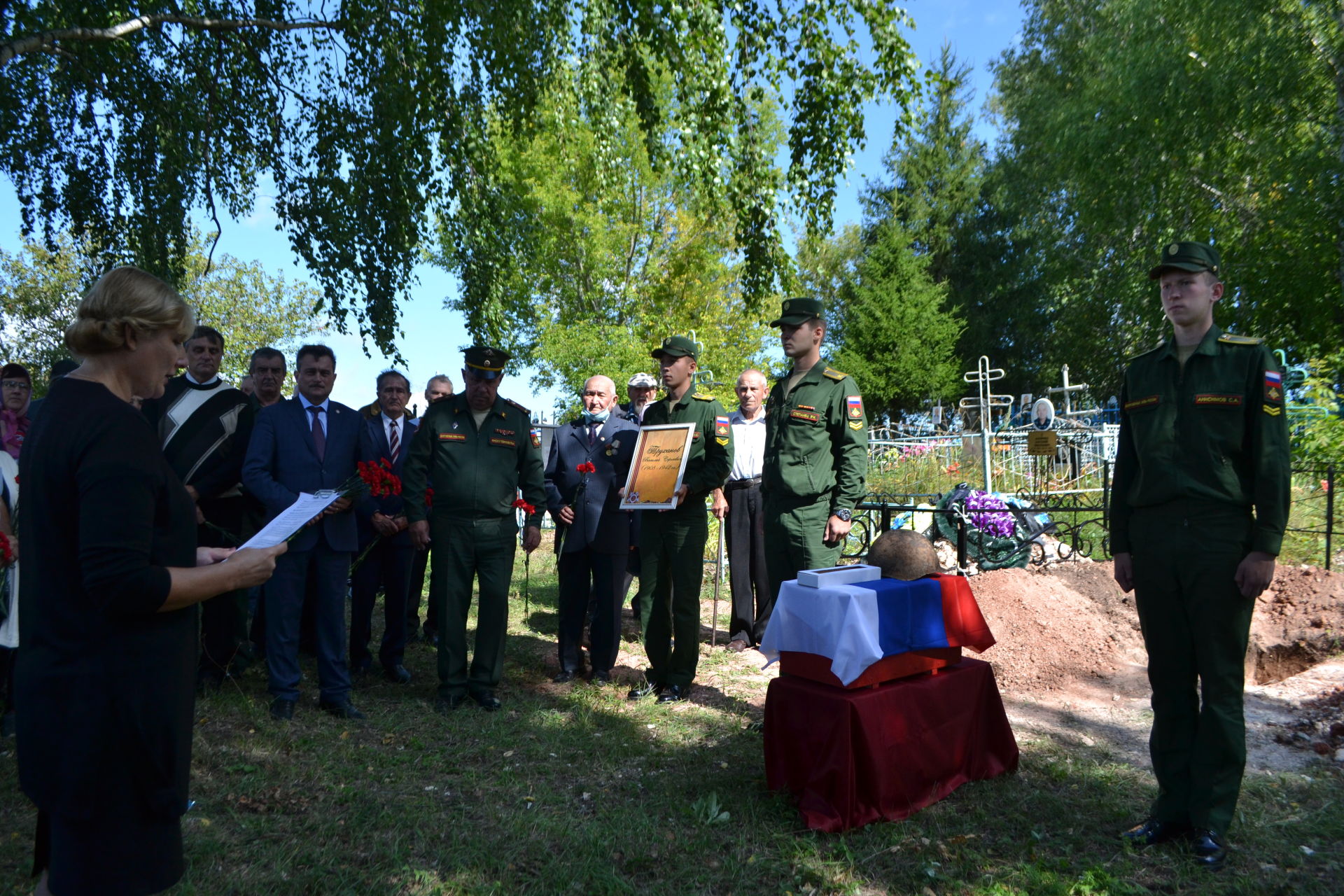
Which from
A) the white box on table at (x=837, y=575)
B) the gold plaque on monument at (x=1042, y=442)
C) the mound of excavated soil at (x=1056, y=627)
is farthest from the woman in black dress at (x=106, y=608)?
the gold plaque on monument at (x=1042, y=442)

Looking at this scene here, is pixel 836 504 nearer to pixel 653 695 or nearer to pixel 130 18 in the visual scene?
pixel 653 695

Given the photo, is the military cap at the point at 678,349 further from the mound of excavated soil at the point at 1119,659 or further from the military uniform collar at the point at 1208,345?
the mound of excavated soil at the point at 1119,659

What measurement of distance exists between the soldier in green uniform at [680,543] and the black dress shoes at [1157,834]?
9.05ft

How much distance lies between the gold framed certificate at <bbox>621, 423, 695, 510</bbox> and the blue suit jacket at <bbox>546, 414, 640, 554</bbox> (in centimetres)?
32

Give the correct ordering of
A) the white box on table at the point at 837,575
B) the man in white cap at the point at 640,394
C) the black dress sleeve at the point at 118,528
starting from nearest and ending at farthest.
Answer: the black dress sleeve at the point at 118,528
the white box on table at the point at 837,575
the man in white cap at the point at 640,394

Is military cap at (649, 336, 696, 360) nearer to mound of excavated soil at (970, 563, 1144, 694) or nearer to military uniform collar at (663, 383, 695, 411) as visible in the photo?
military uniform collar at (663, 383, 695, 411)

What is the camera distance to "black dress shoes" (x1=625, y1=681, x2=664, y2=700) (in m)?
5.78

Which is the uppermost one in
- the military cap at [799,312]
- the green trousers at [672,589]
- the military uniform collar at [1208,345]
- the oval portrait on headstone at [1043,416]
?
the oval portrait on headstone at [1043,416]

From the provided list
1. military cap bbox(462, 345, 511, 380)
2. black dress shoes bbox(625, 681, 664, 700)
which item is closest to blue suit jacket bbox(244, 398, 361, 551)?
military cap bbox(462, 345, 511, 380)

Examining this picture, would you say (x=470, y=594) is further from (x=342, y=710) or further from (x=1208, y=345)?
(x=1208, y=345)

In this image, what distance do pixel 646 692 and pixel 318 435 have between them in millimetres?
2639

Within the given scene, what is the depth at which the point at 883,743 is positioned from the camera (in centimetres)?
374

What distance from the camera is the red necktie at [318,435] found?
5.39 meters

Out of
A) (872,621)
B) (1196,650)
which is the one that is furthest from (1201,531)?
(872,621)
